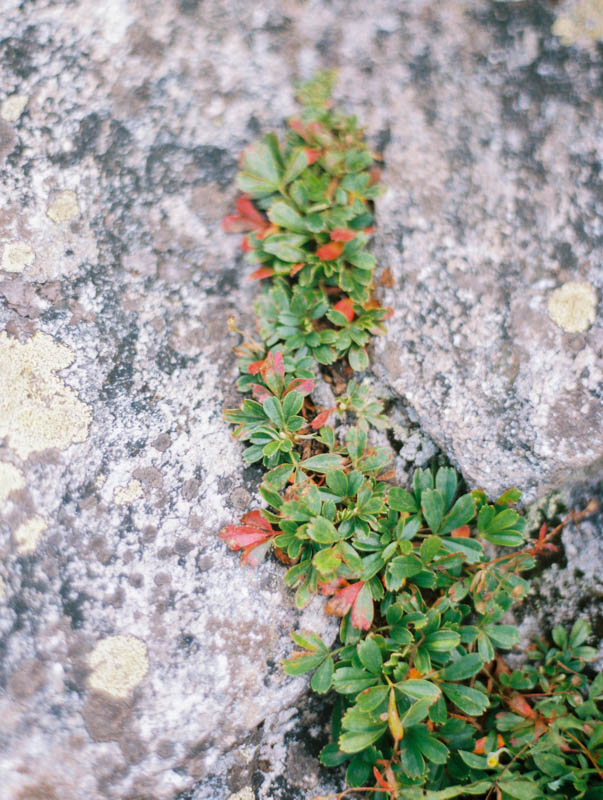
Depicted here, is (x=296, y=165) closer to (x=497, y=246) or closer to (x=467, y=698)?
(x=497, y=246)

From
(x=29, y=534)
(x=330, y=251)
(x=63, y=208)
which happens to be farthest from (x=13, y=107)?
(x=29, y=534)

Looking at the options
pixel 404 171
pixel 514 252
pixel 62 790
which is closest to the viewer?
pixel 62 790

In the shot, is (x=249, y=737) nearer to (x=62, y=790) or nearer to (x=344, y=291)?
(x=62, y=790)

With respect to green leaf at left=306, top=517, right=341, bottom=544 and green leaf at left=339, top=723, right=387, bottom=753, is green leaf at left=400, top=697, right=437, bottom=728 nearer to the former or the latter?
green leaf at left=339, top=723, right=387, bottom=753

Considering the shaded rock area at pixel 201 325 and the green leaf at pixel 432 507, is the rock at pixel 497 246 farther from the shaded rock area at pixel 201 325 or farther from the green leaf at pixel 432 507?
the green leaf at pixel 432 507

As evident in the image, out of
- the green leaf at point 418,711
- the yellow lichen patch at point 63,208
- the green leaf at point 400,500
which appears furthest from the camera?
the yellow lichen patch at point 63,208

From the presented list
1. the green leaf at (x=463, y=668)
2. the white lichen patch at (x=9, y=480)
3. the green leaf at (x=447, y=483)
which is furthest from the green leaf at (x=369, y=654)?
the white lichen patch at (x=9, y=480)

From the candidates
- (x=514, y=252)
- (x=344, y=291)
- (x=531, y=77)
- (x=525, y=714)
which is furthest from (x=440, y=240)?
(x=525, y=714)

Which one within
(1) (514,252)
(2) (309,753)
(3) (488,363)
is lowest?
(2) (309,753)
